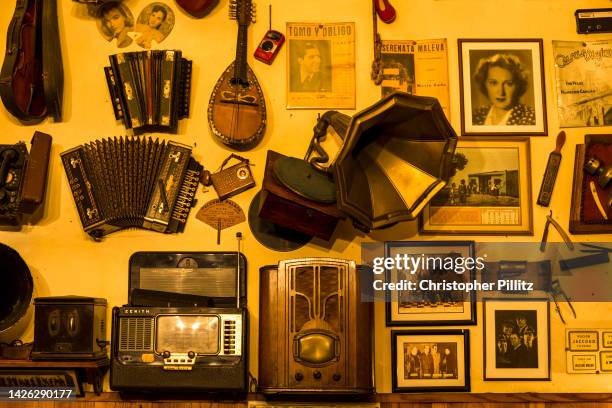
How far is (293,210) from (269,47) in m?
0.85

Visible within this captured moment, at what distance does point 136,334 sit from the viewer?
118 inches

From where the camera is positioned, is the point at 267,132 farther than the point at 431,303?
Yes

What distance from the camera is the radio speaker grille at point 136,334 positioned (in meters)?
3.00

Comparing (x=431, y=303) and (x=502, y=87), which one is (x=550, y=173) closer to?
(x=502, y=87)

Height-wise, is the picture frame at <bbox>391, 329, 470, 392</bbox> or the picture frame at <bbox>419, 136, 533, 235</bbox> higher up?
the picture frame at <bbox>419, 136, 533, 235</bbox>

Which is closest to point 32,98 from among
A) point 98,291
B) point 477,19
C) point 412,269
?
point 98,291

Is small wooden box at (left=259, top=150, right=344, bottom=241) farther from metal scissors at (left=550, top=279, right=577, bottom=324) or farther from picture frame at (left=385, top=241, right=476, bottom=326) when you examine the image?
metal scissors at (left=550, top=279, right=577, bottom=324)

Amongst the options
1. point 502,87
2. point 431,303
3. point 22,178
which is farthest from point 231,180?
point 502,87

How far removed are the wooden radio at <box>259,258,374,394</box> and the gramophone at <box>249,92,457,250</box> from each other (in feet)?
0.70

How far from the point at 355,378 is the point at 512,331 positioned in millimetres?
829

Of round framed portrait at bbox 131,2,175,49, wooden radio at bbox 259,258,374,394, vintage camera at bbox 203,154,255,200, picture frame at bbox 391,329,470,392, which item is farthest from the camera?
round framed portrait at bbox 131,2,175,49

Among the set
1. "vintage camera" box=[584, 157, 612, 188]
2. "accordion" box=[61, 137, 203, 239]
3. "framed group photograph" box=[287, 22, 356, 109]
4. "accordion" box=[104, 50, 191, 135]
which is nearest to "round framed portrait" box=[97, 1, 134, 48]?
"accordion" box=[104, 50, 191, 135]

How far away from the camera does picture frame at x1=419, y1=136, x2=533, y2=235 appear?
3.36 metres

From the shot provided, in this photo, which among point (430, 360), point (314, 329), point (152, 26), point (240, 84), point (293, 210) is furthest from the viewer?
point (152, 26)
